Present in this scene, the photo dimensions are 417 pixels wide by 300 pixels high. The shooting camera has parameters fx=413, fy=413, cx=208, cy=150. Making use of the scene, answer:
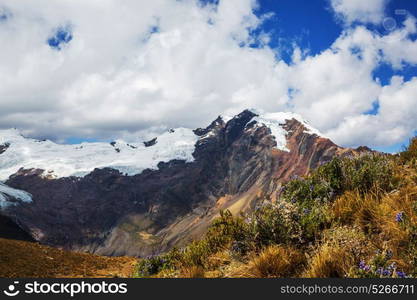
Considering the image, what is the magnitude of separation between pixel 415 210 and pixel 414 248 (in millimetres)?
1549

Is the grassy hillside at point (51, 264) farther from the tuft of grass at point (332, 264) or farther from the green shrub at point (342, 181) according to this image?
the tuft of grass at point (332, 264)

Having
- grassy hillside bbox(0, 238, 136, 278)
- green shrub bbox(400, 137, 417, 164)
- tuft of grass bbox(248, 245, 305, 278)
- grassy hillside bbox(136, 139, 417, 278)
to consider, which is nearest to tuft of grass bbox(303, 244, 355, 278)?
grassy hillside bbox(136, 139, 417, 278)

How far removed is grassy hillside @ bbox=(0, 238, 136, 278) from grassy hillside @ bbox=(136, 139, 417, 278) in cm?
663

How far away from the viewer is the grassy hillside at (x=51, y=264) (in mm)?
17578

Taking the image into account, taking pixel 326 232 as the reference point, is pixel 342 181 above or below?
above

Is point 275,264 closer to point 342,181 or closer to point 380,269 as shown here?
point 380,269

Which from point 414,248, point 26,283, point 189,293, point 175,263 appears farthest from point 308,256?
point 26,283

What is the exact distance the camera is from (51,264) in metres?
19.3

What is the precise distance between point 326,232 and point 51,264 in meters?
14.8

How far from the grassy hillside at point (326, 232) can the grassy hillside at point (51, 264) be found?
663cm

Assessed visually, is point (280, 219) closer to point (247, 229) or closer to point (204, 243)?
point (247, 229)

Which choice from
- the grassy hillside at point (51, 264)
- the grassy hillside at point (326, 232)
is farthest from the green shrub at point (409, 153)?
the grassy hillside at point (51, 264)

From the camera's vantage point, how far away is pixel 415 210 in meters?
8.10

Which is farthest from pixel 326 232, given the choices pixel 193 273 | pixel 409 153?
pixel 409 153
